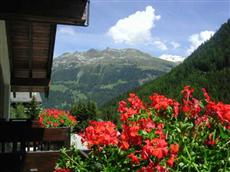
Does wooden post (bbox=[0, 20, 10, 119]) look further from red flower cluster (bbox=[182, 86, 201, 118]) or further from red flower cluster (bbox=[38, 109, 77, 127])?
red flower cluster (bbox=[182, 86, 201, 118])

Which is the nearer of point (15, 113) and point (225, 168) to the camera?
point (225, 168)

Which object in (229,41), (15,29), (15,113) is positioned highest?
(229,41)

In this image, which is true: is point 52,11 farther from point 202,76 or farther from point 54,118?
point 202,76

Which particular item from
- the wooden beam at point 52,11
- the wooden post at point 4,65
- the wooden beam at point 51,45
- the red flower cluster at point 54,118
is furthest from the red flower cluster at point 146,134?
the red flower cluster at point 54,118

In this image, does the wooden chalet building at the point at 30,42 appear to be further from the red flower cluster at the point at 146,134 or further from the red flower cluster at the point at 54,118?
the red flower cluster at the point at 146,134

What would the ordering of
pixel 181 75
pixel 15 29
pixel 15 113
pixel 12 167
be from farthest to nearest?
pixel 181 75 < pixel 15 113 < pixel 15 29 < pixel 12 167

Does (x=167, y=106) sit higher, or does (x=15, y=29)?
(x=15, y=29)

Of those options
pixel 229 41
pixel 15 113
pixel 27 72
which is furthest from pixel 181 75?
pixel 27 72

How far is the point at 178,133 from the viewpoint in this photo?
224 centimetres

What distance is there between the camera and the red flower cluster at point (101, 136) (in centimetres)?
224

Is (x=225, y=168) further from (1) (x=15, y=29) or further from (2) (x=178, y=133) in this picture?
(1) (x=15, y=29)

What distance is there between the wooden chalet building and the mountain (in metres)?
103

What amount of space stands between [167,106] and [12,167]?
2.11 meters

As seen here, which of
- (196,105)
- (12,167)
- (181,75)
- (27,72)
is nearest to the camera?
(196,105)
